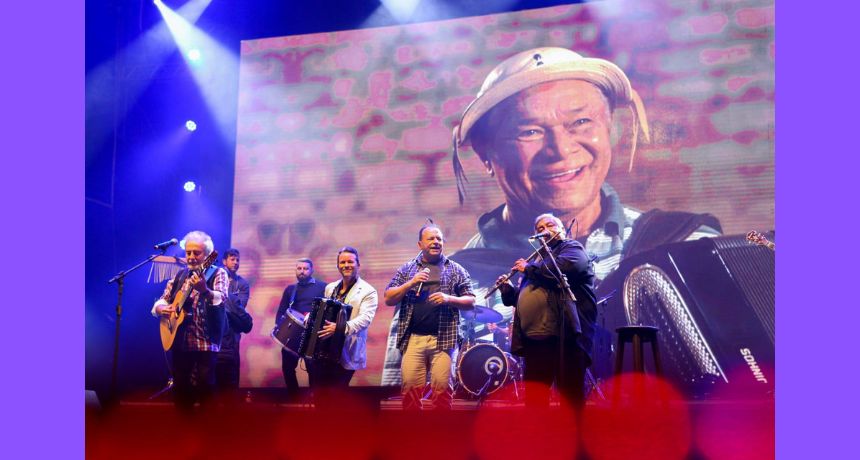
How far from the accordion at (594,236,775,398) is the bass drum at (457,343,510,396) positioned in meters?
0.81

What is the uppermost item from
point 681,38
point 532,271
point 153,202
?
point 681,38

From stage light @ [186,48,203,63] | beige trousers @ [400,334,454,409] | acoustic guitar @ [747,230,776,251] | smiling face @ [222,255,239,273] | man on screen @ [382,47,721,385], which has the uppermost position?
stage light @ [186,48,203,63]

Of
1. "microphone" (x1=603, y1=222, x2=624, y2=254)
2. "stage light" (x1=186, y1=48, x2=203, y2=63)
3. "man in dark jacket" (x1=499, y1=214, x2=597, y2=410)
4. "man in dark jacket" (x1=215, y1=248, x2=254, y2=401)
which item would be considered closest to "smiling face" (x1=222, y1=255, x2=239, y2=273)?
"man in dark jacket" (x1=215, y1=248, x2=254, y2=401)

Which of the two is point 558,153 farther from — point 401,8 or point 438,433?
point 438,433

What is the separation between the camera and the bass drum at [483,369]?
21.9 ft

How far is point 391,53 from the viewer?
840 cm

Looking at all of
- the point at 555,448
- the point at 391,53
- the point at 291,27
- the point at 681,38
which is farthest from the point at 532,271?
the point at 291,27

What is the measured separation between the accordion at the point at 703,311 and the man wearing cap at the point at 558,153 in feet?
0.60

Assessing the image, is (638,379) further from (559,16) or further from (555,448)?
(559,16)

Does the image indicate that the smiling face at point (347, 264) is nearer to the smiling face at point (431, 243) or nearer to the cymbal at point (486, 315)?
the smiling face at point (431, 243)

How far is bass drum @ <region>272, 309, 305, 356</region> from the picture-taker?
5.98 meters

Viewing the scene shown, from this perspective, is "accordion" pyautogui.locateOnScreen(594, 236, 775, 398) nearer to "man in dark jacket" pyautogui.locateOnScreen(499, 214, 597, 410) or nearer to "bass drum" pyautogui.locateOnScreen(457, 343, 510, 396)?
"bass drum" pyautogui.locateOnScreen(457, 343, 510, 396)

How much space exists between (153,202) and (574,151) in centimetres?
439

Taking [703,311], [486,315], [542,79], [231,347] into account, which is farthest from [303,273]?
[703,311]
